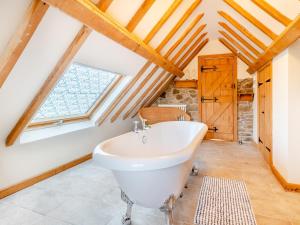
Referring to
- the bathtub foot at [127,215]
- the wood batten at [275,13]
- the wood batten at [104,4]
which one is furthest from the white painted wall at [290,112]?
the wood batten at [104,4]

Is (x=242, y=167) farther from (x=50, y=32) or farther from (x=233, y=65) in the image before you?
(x=50, y=32)

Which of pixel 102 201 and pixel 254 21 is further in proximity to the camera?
pixel 254 21

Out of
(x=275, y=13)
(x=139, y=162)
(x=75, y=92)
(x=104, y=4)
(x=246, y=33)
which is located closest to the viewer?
(x=139, y=162)

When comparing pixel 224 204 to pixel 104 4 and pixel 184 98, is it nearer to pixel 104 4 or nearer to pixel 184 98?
pixel 104 4

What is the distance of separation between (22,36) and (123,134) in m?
1.45

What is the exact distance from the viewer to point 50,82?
2135mm

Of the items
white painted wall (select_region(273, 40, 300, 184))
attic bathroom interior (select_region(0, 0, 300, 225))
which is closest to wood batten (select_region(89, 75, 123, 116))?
attic bathroom interior (select_region(0, 0, 300, 225))

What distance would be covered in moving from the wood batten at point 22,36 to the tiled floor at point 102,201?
1.39 meters

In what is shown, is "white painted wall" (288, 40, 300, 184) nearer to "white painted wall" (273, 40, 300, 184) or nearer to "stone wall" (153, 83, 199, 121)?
"white painted wall" (273, 40, 300, 184)

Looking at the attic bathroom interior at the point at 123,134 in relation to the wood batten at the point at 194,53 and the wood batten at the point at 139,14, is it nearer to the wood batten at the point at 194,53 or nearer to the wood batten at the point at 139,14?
the wood batten at the point at 139,14

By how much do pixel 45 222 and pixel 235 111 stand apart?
4748 mm

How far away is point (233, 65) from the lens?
5.08m

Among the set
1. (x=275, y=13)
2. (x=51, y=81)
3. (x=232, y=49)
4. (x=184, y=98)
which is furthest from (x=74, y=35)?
(x=232, y=49)

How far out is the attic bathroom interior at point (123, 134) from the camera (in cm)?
161
